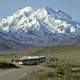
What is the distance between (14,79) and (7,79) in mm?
773

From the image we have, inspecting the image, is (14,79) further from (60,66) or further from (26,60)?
(26,60)

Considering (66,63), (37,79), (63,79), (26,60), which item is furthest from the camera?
(26,60)

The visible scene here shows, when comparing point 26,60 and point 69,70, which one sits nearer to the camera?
point 69,70

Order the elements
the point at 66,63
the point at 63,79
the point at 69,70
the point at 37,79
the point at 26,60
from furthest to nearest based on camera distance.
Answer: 1. the point at 26,60
2. the point at 37,79
3. the point at 66,63
4. the point at 69,70
5. the point at 63,79

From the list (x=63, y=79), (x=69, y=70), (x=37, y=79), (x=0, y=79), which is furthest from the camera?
(x=0, y=79)

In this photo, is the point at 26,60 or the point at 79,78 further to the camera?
the point at 26,60

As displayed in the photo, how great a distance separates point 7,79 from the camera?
45.5 metres

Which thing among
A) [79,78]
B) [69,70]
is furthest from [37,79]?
[69,70]

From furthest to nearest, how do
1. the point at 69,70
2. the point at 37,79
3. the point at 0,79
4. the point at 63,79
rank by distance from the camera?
the point at 0,79, the point at 37,79, the point at 69,70, the point at 63,79

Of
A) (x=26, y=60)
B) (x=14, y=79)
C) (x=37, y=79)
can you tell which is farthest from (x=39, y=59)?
(x=37, y=79)

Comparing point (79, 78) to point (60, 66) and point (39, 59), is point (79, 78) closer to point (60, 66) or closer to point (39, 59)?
point (60, 66)

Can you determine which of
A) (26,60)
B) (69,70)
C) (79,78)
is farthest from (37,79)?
(26,60)

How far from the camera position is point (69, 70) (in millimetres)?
25547

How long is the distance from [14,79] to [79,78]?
18128 millimetres
